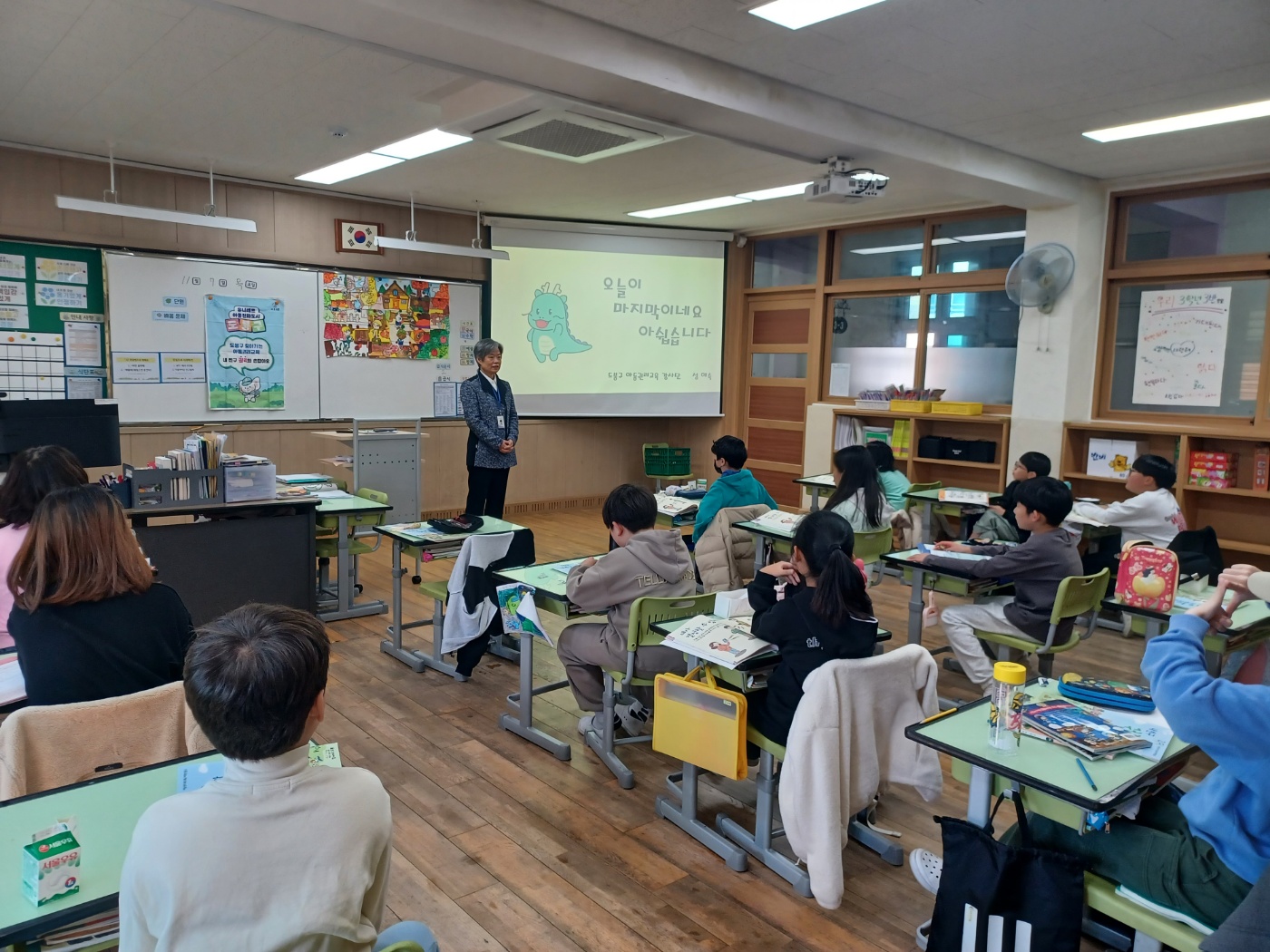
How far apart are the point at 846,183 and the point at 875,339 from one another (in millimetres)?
3400

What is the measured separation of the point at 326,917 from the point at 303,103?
473 cm

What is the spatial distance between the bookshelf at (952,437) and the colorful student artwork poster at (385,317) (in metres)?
3.88

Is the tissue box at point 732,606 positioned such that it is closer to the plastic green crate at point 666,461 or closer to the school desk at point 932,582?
the school desk at point 932,582

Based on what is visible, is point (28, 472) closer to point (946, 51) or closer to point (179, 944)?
point (179, 944)

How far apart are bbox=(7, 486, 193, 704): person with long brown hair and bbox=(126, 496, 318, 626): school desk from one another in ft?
8.06

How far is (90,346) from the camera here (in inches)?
252

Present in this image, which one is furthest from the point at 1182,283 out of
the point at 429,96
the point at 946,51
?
the point at 429,96

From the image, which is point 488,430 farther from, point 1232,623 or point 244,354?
point 1232,623

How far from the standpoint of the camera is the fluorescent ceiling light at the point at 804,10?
11.0ft

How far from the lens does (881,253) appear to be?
816 centimetres

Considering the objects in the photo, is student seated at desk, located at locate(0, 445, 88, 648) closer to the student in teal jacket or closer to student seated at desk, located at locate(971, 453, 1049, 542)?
the student in teal jacket

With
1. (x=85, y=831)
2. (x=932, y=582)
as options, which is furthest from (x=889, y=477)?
(x=85, y=831)

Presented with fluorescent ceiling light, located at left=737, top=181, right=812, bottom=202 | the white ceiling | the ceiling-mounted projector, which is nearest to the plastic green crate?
fluorescent ceiling light, located at left=737, top=181, right=812, bottom=202

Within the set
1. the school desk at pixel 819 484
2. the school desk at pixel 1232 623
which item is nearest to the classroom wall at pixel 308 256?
the school desk at pixel 819 484
